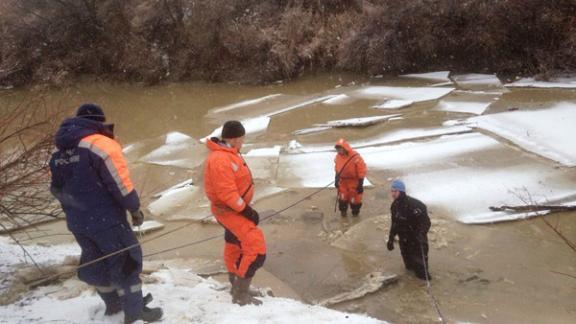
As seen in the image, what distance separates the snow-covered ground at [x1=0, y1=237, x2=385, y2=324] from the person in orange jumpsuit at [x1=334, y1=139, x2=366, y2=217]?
8.76 ft

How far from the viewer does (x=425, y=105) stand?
11.7 meters

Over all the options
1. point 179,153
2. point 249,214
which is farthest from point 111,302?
point 179,153

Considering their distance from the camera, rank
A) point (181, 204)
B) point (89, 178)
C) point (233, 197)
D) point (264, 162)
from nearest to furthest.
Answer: point (89, 178)
point (233, 197)
point (181, 204)
point (264, 162)

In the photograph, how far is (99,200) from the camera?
3.25m

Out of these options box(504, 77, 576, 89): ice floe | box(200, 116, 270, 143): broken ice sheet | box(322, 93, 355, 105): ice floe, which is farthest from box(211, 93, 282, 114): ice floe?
box(504, 77, 576, 89): ice floe

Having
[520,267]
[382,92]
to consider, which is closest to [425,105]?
[382,92]

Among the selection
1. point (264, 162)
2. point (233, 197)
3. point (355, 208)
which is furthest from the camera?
point (264, 162)

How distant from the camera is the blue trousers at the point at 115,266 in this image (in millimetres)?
3338

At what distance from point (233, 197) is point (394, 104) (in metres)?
8.92

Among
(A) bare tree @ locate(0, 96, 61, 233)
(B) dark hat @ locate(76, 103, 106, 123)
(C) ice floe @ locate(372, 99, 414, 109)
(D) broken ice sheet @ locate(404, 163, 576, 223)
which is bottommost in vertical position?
(D) broken ice sheet @ locate(404, 163, 576, 223)

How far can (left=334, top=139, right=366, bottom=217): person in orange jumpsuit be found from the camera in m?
6.52

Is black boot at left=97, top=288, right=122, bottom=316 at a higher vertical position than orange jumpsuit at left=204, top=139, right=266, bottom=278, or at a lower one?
lower

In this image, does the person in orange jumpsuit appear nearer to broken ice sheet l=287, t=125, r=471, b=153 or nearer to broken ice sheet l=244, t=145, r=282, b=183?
broken ice sheet l=244, t=145, r=282, b=183

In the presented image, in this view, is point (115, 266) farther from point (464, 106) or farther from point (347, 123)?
point (464, 106)
